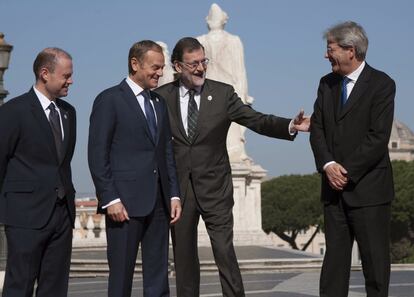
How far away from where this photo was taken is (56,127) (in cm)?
813

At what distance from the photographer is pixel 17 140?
8.02 meters

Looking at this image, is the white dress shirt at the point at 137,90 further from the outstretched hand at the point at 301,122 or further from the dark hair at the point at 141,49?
the outstretched hand at the point at 301,122

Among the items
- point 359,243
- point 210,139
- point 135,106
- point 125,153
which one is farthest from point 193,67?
point 359,243

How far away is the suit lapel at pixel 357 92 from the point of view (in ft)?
27.4

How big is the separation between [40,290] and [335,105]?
2.31 meters

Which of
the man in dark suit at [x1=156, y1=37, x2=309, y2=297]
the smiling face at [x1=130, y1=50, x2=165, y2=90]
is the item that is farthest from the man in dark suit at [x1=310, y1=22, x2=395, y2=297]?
the smiling face at [x1=130, y1=50, x2=165, y2=90]

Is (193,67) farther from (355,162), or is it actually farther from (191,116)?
(355,162)

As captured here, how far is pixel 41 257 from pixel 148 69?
56.3 inches

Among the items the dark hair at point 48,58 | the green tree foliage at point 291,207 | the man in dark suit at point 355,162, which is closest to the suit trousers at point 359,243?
the man in dark suit at point 355,162

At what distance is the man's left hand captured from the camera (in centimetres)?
855

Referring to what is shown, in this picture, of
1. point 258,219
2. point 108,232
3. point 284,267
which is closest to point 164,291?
point 108,232

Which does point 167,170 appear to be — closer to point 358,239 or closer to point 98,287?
point 358,239

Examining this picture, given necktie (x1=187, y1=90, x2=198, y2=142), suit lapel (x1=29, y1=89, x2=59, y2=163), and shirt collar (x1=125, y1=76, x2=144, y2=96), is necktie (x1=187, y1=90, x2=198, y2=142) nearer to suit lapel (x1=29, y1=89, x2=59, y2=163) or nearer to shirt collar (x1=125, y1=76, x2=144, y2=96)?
shirt collar (x1=125, y1=76, x2=144, y2=96)

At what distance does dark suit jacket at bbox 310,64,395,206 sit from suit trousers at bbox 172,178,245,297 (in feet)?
3.79
